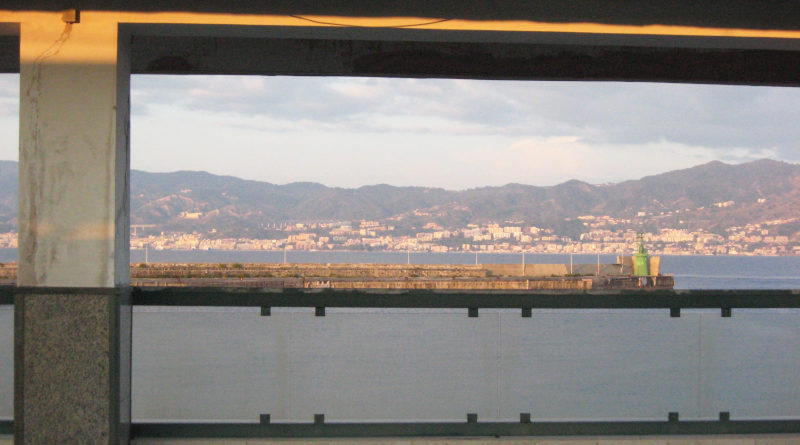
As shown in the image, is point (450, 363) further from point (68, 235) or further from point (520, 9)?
point (68, 235)

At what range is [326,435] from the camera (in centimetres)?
511

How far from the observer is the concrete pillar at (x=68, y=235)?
4.65 meters

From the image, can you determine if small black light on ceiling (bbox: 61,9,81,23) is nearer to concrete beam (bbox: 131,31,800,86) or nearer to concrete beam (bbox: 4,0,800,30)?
concrete beam (bbox: 4,0,800,30)

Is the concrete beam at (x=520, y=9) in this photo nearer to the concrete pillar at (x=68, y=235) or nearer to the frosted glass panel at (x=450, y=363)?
the concrete pillar at (x=68, y=235)

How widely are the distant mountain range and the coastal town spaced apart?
1.45 m

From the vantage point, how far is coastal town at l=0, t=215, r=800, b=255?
13675cm

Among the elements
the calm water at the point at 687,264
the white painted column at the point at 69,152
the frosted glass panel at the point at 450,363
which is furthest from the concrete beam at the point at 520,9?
the calm water at the point at 687,264

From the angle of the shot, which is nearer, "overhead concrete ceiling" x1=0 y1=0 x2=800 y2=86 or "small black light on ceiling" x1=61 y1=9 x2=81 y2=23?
"small black light on ceiling" x1=61 y1=9 x2=81 y2=23

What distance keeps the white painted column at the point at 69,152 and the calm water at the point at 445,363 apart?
0.56m

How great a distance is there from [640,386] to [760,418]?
2.60ft

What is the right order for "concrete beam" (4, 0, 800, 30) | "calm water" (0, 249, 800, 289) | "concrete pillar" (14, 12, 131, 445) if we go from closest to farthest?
1. "concrete pillar" (14, 12, 131, 445)
2. "concrete beam" (4, 0, 800, 30)
3. "calm water" (0, 249, 800, 289)

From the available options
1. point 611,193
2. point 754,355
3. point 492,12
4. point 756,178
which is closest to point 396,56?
point 492,12

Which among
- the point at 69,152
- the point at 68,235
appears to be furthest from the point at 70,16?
the point at 68,235

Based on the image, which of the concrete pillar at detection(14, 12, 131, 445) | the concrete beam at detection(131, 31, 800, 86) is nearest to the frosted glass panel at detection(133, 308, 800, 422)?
the concrete pillar at detection(14, 12, 131, 445)
